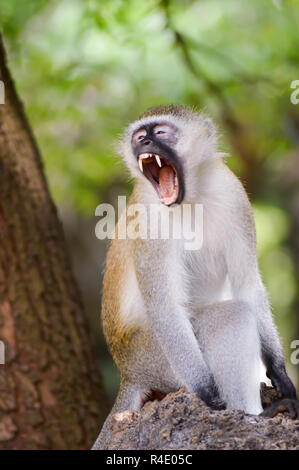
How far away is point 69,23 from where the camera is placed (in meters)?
8.10

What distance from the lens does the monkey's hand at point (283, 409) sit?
13.5ft

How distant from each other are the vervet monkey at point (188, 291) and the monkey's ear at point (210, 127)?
14 mm

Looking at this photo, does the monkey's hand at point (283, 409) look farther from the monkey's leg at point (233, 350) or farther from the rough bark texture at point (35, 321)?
the rough bark texture at point (35, 321)

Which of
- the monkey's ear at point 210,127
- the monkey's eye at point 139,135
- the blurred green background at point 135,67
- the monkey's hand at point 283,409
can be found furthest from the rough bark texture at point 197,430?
the blurred green background at point 135,67

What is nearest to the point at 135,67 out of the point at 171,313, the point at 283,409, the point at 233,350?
the point at 171,313

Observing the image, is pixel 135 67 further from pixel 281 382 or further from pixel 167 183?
pixel 281 382

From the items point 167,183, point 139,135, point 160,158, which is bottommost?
point 167,183

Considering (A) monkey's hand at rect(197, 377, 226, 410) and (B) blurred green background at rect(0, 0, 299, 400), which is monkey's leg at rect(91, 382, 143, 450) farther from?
(B) blurred green background at rect(0, 0, 299, 400)

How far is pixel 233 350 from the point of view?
4316mm

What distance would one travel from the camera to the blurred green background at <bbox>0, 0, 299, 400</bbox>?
7230mm

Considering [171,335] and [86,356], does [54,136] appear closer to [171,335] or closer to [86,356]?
[86,356]

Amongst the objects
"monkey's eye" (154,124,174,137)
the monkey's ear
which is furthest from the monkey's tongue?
the monkey's ear

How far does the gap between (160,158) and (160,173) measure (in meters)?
0.12

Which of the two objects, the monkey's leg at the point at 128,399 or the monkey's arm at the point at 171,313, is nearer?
the monkey's arm at the point at 171,313
